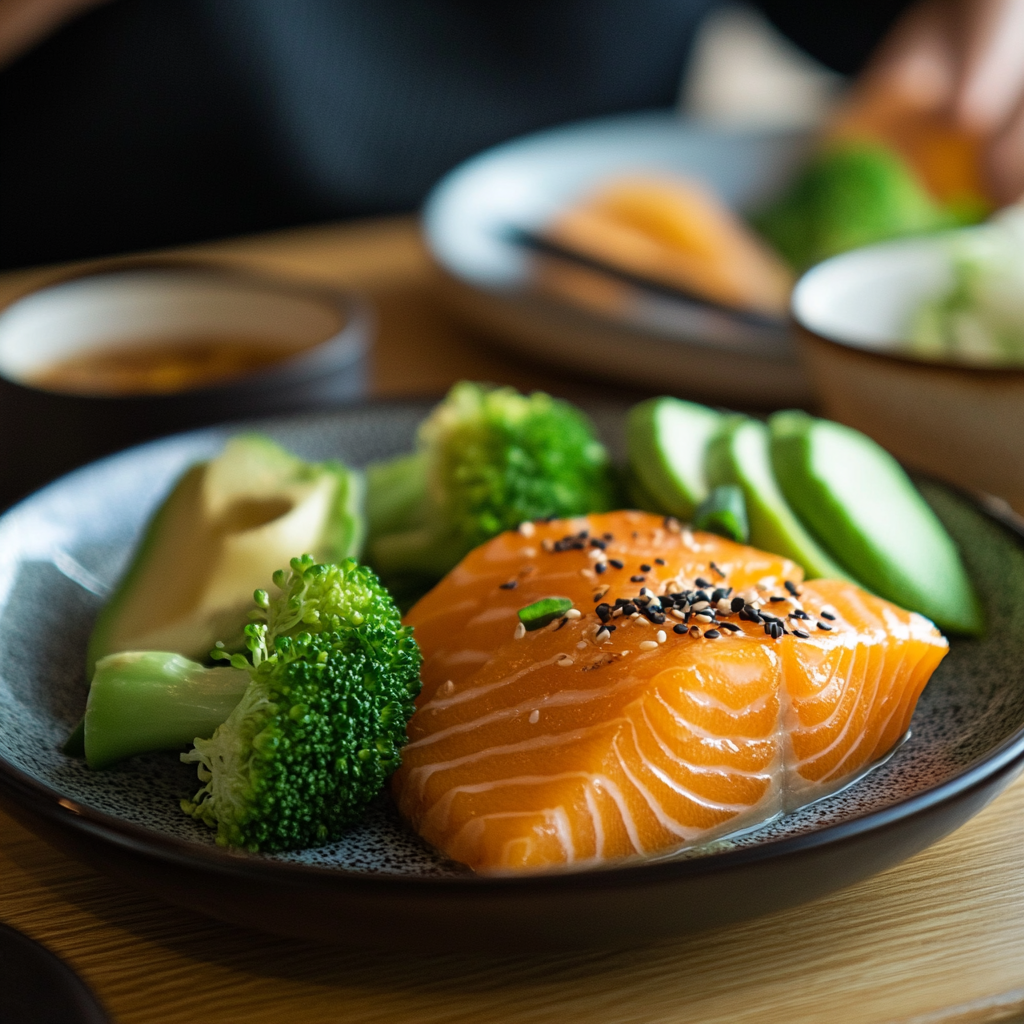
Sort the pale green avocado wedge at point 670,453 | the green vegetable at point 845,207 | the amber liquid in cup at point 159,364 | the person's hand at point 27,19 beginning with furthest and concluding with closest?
the green vegetable at point 845,207, the person's hand at point 27,19, the amber liquid in cup at point 159,364, the pale green avocado wedge at point 670,453

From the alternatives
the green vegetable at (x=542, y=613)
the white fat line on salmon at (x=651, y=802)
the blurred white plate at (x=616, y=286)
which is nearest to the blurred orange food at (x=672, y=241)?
the blurred white plate at (x=616, y=286)

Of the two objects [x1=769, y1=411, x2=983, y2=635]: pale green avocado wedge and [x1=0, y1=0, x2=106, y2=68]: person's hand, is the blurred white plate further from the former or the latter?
[x1=0, y1=0, x2=106, y2=68]: person's hand

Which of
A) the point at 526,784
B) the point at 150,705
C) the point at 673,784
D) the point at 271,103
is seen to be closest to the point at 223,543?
the point at 150,705

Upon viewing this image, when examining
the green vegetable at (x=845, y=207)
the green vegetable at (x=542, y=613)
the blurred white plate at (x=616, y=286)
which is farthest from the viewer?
the green vegetable at (x=845, y=207)

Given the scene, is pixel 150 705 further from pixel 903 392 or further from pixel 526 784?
pixel 903 392

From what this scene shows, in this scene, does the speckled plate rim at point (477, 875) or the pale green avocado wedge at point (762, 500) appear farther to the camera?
the pale green avocado wedge at point (762, 500)

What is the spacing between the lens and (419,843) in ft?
3.90

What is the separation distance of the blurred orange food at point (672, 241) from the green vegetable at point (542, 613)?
169 cm

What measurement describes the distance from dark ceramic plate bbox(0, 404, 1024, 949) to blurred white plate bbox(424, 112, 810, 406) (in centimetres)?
77

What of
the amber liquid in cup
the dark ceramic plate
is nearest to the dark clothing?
the amber liquid in cup

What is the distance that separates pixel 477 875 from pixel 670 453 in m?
0.75

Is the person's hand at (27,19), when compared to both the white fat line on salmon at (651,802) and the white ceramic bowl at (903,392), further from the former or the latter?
the white fat line on salmon at (651,802)

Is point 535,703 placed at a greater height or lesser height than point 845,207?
lesser

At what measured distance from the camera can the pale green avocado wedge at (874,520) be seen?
148 cm
